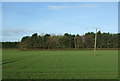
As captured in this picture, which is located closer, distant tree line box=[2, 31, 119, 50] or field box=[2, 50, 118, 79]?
field box=[2, 50, 118, 79]

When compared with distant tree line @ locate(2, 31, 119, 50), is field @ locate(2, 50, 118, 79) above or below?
below

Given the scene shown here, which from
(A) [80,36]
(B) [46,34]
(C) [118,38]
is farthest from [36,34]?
(C) [118,38]

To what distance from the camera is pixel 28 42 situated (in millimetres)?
108625

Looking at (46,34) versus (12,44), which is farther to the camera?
(46,34)

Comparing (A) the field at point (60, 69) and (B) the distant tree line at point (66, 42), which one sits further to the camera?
(B) the distant tree line at point (66, 42)

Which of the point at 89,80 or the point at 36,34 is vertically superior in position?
the point at 36,34

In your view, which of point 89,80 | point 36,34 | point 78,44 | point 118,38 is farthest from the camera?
point 36,34

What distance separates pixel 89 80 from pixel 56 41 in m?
100

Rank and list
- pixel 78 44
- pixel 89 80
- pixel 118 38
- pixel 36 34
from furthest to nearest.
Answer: pixel 36 34 → pixel 78 44 → pixel 118 38 → pixel 89 80

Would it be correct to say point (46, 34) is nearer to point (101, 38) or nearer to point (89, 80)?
point (101, 38)

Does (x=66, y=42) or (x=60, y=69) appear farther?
(x=66, y=42)

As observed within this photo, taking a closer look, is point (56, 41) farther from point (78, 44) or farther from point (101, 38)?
point (101, 38)

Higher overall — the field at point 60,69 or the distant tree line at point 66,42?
the distant tree line at point 66,42

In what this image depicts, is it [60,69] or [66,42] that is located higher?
[66,42]
